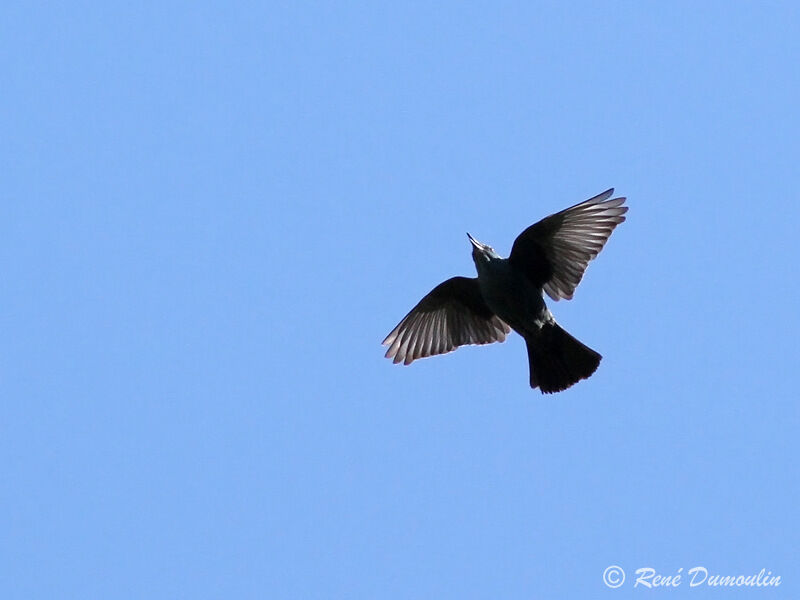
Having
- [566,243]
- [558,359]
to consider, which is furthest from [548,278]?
[558,359]

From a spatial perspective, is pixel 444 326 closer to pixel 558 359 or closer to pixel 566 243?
pixel 558 359

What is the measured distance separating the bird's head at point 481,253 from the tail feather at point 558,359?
906 millimetres

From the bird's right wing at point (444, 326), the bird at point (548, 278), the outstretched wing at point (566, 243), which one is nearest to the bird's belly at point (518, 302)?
the bird at point (548, 278)

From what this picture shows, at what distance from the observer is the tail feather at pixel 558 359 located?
12.1 metres

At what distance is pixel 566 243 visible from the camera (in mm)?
12328

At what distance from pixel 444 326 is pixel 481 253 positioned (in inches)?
65.3

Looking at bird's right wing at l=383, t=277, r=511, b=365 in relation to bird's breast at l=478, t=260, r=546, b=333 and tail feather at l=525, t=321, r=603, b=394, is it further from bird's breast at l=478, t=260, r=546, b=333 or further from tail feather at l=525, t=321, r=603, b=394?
tail feather at l=525, t=321, r=603, b=394

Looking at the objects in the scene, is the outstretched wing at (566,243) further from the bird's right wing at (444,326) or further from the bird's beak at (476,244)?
the bird's right wing at (444,326)

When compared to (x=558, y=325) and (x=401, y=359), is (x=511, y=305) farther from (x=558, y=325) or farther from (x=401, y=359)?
(x=401, y=359)

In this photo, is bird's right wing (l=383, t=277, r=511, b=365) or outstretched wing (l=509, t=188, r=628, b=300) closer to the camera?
outstretched wing (l=509, t=188, r=628, b=300)

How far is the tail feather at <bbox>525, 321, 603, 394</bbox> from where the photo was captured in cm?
1215

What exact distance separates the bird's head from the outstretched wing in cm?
32

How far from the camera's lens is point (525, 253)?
12.5m

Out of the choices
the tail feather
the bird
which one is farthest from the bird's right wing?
the tail feather
